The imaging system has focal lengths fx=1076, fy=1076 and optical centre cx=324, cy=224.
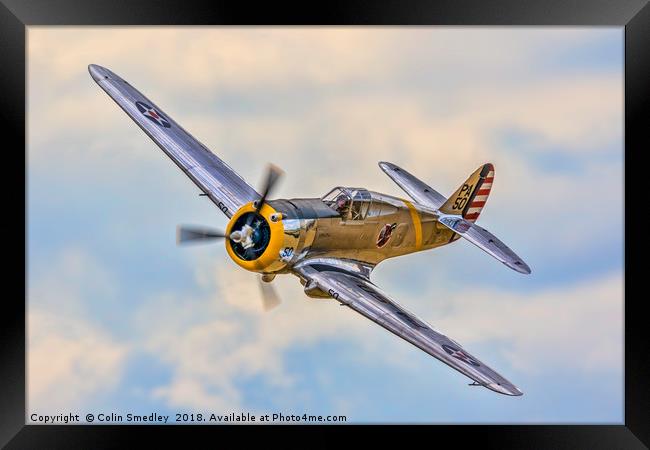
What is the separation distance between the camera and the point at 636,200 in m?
15.5

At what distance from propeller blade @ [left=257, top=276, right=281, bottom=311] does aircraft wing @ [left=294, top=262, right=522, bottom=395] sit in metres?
0.62

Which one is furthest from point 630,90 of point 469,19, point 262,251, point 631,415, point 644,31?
point 262,251

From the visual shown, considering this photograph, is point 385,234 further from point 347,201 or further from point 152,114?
point 152,114

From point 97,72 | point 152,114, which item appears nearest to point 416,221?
point 152,114

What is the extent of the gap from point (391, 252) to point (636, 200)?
174 inches

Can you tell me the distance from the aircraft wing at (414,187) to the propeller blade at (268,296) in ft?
13.2

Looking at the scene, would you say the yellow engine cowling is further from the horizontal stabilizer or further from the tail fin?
the tail fin

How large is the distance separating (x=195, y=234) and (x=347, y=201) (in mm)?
2606

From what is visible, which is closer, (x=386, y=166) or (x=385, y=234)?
(x=385, y=234)

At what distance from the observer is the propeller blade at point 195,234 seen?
51.3 ft

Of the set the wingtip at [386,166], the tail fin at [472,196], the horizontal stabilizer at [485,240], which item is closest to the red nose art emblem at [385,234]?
the horizontal stabilizer at [485,240]

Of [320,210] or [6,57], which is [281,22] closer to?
[320,210]

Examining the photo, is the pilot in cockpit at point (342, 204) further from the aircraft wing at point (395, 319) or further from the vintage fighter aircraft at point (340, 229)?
the aircraft wing at point (395, 319)

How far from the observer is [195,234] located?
15.8 m
